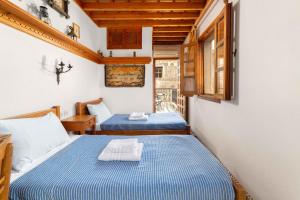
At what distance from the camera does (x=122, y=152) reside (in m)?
1.80

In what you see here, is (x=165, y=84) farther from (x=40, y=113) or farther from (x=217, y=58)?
(x=40, y=113)

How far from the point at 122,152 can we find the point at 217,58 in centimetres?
191

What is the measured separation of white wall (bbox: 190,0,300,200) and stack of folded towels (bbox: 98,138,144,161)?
1042 millimetres

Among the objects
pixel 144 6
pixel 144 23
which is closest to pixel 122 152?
pixel 144 6

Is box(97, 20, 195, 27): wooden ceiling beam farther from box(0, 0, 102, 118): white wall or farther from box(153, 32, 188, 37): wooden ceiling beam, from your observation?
box(0, 0, 102, 118): white wall

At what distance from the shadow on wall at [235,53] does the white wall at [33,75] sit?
2.20 m

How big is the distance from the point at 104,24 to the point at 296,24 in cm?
434

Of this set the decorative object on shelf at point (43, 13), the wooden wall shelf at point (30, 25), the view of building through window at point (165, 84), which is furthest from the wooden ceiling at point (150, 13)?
the view of building through window at point (165, 84)

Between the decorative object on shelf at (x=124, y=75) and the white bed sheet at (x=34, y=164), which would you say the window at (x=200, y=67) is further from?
the white bed sheet at (x=34, y=164)

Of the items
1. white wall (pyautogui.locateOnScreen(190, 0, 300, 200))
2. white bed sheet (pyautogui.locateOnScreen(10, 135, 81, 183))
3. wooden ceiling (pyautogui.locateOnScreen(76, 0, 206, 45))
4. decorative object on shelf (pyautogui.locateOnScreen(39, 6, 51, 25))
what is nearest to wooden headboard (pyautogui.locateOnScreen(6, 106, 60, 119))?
white bed sheet (pyautogui.locateOnScreen(10, 135, 81, 183))

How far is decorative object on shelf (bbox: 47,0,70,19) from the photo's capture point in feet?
8.56

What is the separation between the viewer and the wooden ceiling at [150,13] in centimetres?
380

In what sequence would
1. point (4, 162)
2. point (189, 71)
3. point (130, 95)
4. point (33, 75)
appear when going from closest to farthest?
point (4, 162)
point (33, 75)
point (189, 71)
point (130, 95)

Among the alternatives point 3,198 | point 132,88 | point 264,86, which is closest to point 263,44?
point 264,86
